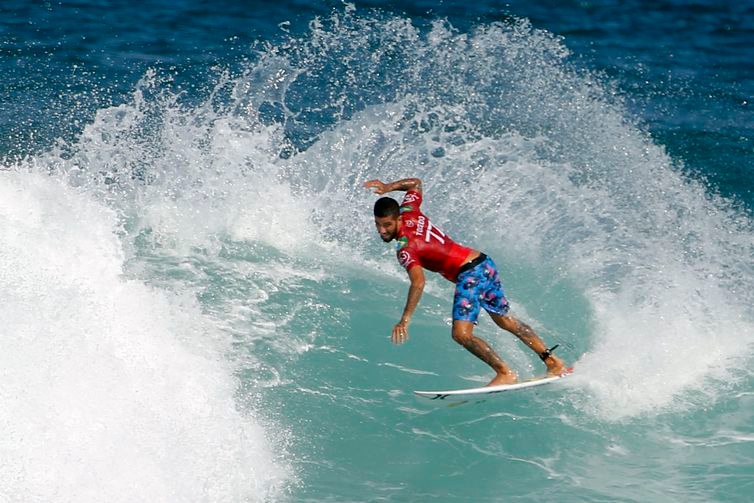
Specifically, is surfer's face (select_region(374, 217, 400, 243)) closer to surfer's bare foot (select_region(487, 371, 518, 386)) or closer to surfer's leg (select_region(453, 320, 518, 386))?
surfer's leg (select_region(453, 320, 518, 386))

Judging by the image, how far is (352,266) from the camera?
11.0 meters

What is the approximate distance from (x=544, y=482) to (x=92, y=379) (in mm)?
3454

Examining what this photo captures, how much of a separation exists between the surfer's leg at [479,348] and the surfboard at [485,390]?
7 centimetres

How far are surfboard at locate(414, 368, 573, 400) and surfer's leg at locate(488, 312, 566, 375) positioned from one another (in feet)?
0.25

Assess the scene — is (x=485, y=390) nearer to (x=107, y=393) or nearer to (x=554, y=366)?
(x=554, y=366)

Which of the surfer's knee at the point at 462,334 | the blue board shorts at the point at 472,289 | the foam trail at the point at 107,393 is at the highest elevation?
the blue board shorts at the point at 472,289

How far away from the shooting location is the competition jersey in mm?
7855

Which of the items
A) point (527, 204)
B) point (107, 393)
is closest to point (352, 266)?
point (527, 204)

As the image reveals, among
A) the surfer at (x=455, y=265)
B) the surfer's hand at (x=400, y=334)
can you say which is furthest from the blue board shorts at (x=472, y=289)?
the surfer's hand at (x=400, y=334)

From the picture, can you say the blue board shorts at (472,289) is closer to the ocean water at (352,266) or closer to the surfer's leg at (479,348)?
the surfer's leg at (479,348)

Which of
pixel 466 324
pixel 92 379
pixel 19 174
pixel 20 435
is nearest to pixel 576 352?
pixel 466 324

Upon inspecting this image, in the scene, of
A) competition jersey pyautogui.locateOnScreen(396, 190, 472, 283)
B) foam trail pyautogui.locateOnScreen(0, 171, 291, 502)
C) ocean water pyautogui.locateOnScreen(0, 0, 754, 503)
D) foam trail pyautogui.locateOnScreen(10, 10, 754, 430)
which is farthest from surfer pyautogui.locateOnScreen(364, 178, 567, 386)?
foam trail pyautogui.locateOnScreen(0, 171, 291, 502)

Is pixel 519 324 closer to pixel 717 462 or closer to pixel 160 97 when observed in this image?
pixel 717 462

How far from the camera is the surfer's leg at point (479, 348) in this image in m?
8.05
